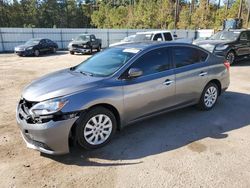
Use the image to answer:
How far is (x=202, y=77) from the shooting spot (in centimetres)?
543

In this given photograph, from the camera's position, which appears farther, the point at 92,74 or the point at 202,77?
the point at 202,77

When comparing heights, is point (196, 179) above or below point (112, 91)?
below

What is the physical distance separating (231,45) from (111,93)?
9429mm

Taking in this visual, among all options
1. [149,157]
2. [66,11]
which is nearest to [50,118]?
[149,157]

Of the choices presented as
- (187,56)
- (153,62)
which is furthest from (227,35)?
(153,62)

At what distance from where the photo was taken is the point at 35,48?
64.6 feet

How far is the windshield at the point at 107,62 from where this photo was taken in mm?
4441

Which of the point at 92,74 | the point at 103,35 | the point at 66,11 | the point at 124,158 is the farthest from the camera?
the point at 66,11

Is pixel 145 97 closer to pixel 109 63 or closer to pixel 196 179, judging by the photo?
pixel 109 63

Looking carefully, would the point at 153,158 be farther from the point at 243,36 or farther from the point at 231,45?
the point at 243,36

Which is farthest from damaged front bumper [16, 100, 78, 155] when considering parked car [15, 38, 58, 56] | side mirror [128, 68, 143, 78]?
parked car [15, 38, 58, 56]

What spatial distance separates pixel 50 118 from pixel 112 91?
3.42ft

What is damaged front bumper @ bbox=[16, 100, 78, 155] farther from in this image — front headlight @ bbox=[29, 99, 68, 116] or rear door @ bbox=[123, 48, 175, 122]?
rear door @ bbox=[123, 48, 175, 122]

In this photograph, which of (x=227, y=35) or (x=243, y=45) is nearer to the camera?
(x=243, y=45)
